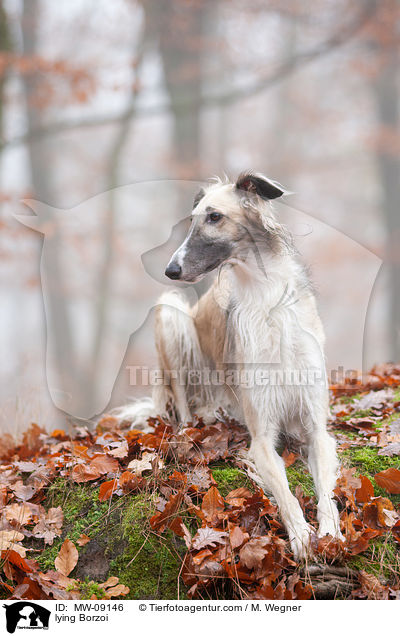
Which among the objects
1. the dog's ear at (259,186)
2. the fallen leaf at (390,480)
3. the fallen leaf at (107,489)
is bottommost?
the fallen leaf at (107,489)

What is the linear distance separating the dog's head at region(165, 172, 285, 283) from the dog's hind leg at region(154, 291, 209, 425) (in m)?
1.38

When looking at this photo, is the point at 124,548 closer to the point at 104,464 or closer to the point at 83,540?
the point at 83,540

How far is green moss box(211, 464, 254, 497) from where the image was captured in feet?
11.3

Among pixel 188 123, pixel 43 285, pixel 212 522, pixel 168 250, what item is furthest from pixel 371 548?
pixel 188 123

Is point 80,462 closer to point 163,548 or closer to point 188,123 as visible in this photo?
point 163,548

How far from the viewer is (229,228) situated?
3713 mm

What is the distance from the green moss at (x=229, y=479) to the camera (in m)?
3.43

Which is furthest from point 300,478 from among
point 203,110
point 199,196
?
point 203,110

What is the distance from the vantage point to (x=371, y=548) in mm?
2965

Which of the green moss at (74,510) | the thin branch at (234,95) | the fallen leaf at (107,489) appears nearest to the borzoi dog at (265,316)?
the fallen leaf at (107,489)

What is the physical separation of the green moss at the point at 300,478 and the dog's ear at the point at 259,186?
6.06ft

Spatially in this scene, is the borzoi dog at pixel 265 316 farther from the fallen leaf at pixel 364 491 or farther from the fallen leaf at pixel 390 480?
the fallen leaf at pixel 390 480
